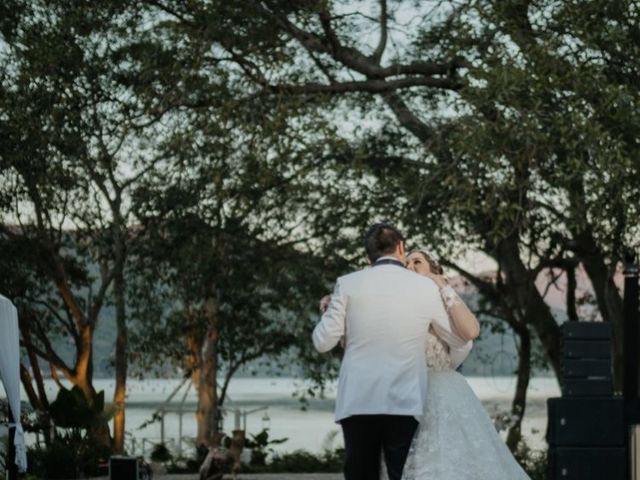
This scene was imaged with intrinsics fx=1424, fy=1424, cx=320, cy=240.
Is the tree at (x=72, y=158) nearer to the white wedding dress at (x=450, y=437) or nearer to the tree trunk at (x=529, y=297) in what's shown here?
the tree trunk at (x=529, y=297)

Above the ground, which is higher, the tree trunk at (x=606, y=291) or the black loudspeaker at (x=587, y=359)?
the tree trunk at (x=606, y=291)

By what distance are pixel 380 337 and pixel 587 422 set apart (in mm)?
4582

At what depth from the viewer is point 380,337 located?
A: 608 cm

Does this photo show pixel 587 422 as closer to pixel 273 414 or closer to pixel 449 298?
pixel 449 298

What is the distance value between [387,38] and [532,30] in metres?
3.25

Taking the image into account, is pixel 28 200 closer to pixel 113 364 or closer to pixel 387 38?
pixel 113 364

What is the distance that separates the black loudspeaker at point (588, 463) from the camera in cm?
1013

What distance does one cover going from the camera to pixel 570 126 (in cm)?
1276

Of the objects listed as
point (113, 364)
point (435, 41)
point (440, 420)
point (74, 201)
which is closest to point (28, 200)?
point (74, 201)

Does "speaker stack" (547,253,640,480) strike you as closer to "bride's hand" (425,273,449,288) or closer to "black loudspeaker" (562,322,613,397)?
"black loudspeaker" (562,322,613,397)

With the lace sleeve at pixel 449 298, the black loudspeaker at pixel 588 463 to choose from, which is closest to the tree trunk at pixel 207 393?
the black loudspeaker at pixel 588 463

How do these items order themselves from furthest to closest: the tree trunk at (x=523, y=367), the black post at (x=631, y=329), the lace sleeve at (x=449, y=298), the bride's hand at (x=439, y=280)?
1. the tree trunk at (x=523, y=367)
2. the black post at (x=631, y=329)
3. the bride's hand at (x=439, y=280)
4. the lace sleeve at (x=449, y=298)

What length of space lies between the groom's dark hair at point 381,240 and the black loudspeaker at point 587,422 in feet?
13.9

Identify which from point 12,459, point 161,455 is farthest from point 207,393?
point 12,459
